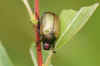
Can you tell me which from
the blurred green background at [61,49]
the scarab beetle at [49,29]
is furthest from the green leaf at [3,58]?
the blurred green background at [61,49]

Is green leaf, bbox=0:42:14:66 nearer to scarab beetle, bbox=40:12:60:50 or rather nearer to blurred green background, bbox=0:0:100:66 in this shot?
scarab beetle, bbox=40:12:60:50

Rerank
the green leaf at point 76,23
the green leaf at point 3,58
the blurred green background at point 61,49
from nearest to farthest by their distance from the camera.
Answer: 1. the green leaf at point 76,23
2. the green leaf at point 3,58
3. the blurred green background at point 61,49

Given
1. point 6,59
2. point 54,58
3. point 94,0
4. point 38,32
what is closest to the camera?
point 38,32

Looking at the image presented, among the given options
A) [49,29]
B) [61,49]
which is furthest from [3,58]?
[61,49]

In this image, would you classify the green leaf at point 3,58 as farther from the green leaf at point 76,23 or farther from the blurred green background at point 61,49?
the blurred green background at point 61,49

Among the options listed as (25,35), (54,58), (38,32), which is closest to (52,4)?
(25,35)

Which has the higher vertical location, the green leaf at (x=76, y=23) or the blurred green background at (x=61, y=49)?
the green leaf at (x=76, y=23)

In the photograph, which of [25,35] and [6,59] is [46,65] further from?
[25,35]
